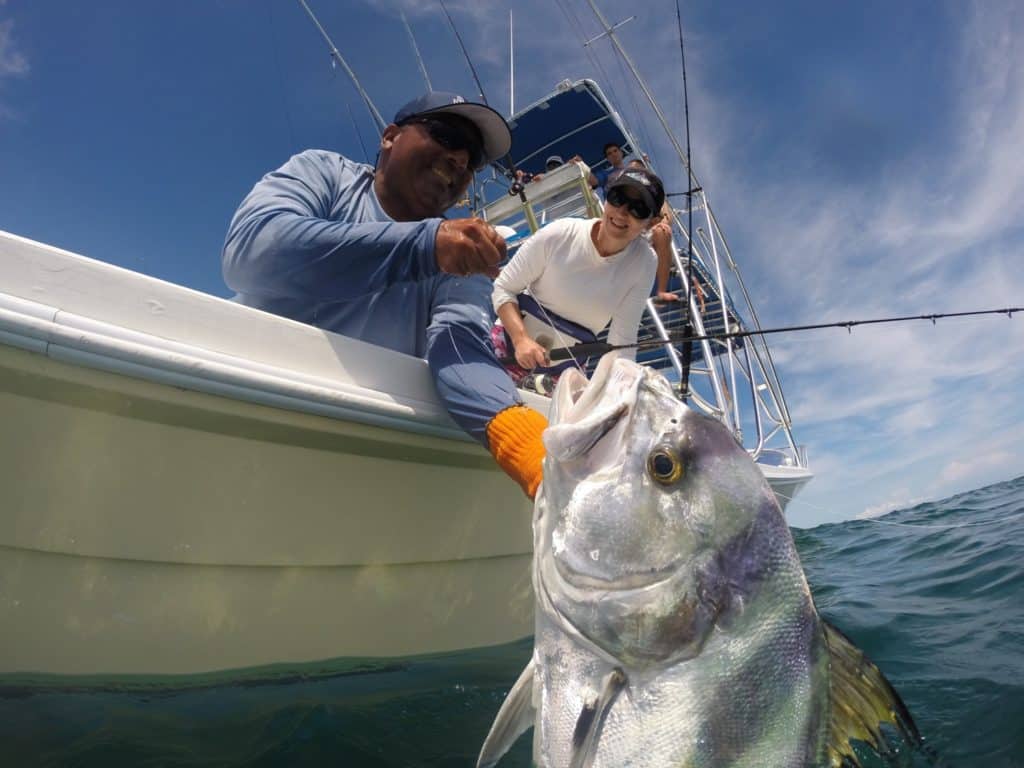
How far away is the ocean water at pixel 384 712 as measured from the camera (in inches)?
59.4

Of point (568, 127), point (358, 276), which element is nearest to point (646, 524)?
point (358, 276)

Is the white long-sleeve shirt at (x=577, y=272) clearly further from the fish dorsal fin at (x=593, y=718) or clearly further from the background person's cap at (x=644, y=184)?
the fish dorsal fin at (x=593, y=718)

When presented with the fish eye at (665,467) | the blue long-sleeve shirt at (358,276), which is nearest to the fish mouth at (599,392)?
the fish eye at (665,467)

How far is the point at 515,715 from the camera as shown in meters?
1.19

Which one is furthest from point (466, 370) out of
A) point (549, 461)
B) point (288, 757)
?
point (288, 757)

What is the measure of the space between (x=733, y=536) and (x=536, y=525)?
0.41m

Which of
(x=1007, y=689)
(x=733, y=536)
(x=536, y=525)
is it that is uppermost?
(x=733, y=536)

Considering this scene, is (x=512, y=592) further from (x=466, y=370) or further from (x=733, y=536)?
(x=733, y=536)

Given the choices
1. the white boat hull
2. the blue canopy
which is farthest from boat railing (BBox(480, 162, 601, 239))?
the white boat hull

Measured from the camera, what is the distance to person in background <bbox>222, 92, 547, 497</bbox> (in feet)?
5.63

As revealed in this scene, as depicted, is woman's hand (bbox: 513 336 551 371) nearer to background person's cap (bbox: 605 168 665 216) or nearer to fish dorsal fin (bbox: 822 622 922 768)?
background person's cap (bbox: 605 168 665 216)

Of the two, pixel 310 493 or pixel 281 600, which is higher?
pixel 310 493

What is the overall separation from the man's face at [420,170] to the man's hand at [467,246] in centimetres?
76

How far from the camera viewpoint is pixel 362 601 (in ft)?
6.66
